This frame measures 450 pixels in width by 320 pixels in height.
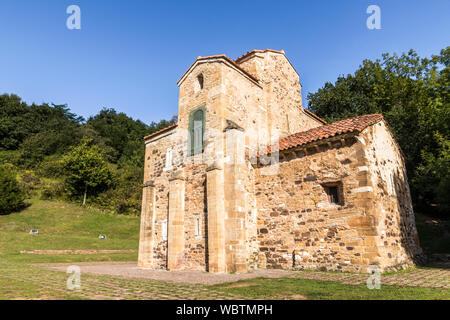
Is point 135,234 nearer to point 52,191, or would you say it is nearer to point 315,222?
point 52,191

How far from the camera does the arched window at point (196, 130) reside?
13.5m

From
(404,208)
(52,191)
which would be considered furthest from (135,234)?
(404,208)

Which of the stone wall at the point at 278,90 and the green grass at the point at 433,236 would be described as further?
the green grass at the point at 433,236

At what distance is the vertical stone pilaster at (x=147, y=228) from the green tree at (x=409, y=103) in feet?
61.0

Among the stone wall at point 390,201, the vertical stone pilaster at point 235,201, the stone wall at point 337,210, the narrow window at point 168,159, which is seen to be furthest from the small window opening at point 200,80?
the stone wall at point 390,201

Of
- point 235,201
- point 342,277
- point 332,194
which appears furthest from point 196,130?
point 342,277

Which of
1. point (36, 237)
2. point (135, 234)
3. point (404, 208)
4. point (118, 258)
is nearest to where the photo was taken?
point (404, 208)

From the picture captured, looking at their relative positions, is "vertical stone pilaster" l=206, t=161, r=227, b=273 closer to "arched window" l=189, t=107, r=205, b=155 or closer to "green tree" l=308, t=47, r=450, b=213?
"arched window" l=189, t=107, r=205, b=155

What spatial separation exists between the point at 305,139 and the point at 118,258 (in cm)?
1452

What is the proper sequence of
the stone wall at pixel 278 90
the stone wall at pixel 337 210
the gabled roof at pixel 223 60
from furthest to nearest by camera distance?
the stone wall at pixel 278 90
the gabled roof at pixel 223 60
the stone wall at pixel 337 210

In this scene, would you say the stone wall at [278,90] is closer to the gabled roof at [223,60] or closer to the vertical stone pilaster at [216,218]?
the gabled roof at [223,60]

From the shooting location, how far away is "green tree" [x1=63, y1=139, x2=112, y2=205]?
36750mm

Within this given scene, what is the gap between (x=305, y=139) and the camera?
12312 millimetres

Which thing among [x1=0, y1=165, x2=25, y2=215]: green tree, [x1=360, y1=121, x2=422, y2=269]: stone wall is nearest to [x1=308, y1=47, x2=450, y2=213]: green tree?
[x1=360, y1=121, x2=422, y2=269]: stone wall
